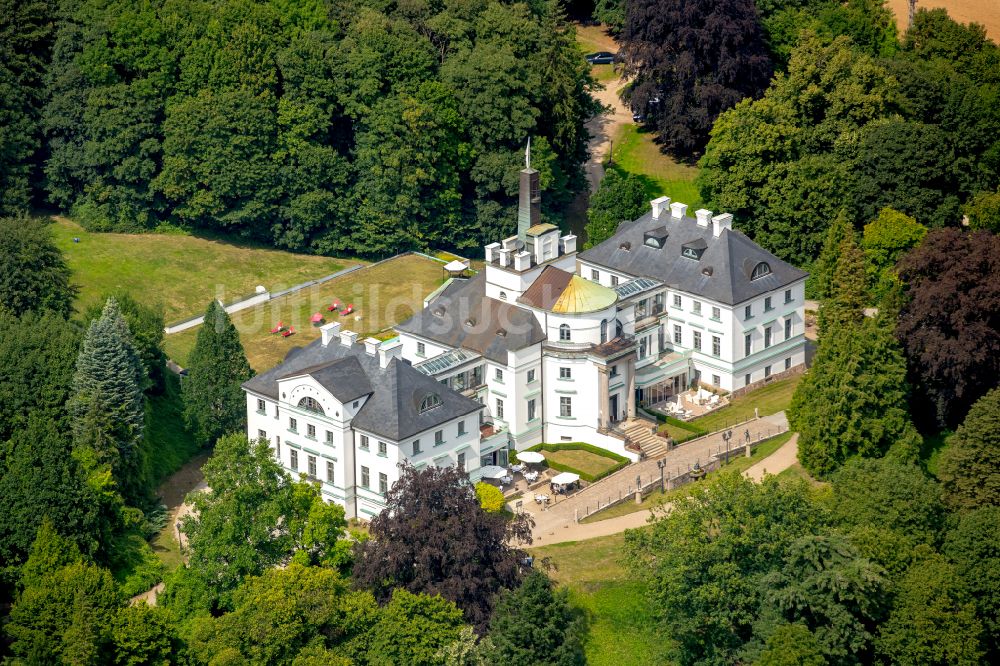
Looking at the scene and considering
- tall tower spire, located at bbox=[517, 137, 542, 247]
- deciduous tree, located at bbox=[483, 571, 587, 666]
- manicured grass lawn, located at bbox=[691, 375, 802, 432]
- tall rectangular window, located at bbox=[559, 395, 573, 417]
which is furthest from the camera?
tall tower spire, located at bbox=[517, 137, 542, 247]

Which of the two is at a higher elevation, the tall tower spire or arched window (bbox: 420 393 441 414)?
the tall tower spire

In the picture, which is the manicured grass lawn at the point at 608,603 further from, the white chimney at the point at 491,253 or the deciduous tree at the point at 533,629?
the white chimney at the point at 491,253

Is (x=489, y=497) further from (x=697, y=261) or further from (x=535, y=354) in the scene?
(x=697, y=261)

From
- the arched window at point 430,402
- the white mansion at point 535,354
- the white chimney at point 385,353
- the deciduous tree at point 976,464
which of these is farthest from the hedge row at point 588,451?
the deciduous tree at point 976,464

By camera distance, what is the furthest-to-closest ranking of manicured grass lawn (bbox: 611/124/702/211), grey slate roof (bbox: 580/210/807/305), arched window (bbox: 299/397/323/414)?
manicured grass lawn (bbox: 611/124/702/211) → grey slate roof (bbox: 580/210/807/305) → arched window (bbox: 299/397/323/414)

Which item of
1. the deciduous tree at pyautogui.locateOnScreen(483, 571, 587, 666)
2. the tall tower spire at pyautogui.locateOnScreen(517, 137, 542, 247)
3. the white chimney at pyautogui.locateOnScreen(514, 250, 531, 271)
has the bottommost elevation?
the deciduous tree at pyautogui.locateOnScreen(483, 571, 587, 666)

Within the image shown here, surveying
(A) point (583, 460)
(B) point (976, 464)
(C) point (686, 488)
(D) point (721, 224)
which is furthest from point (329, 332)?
(B) point (976, 464)

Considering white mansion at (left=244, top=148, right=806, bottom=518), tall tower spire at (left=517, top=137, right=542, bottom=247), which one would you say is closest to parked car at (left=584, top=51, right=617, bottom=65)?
white mansion at (left=244, top=148, right=806, bottom=518)

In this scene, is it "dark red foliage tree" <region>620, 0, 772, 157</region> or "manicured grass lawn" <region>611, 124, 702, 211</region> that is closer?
"dark red foliage tree" <region>620, 0, 772, 157</region>

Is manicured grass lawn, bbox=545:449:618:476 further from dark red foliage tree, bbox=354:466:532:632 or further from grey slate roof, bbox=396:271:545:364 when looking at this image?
dark red foliage tree, bbox=354:466:532:632
